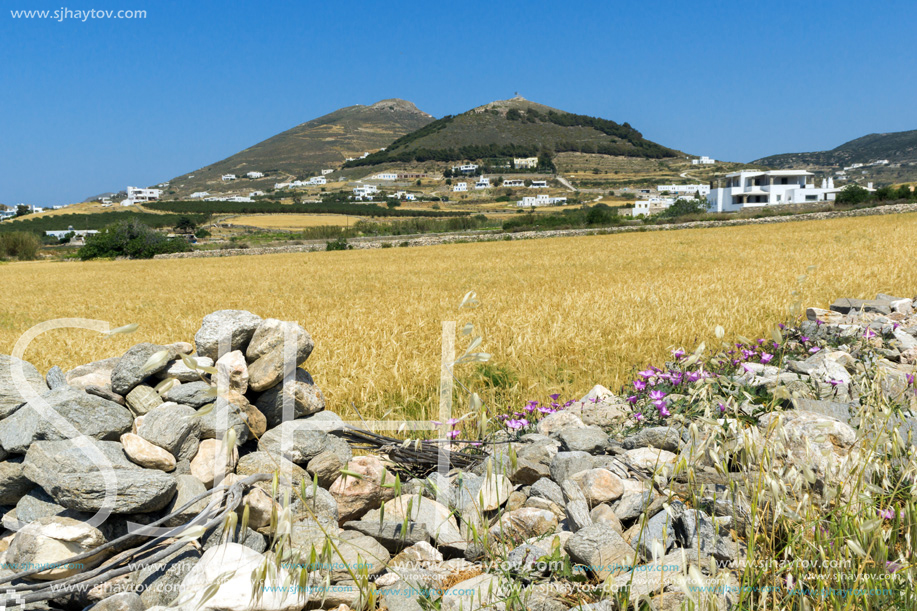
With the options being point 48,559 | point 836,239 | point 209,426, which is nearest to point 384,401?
point 209,426

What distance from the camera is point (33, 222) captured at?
10950 centimetres

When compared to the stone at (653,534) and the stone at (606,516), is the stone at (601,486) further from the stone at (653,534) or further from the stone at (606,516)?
the stone at (653,534)

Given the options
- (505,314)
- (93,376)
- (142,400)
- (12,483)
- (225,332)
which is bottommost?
(505,314)

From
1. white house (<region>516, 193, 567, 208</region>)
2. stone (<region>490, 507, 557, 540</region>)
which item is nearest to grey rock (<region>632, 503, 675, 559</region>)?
stone (<region>490, 507, 557, 540</region>)

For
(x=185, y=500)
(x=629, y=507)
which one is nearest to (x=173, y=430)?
(x=185, y=500)

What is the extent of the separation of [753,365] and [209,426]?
4249 millimetres

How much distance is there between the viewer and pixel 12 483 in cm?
306

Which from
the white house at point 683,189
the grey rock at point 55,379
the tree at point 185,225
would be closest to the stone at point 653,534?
the grey rock at point 55,379

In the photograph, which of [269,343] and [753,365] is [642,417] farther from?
[269,343]

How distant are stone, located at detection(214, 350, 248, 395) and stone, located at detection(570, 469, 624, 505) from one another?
227 centimetres

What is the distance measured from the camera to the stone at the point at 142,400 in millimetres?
3568

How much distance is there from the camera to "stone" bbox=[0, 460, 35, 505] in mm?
3059

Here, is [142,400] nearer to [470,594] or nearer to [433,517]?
[433,517]

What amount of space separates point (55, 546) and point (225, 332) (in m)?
1.63
